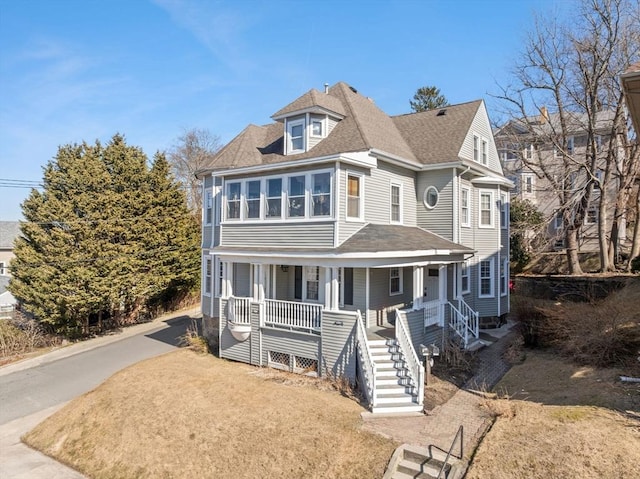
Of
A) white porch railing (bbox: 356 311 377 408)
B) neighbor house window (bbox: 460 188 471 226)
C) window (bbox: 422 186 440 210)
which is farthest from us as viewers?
neighbor house window (bbox: 460 188 471 226)

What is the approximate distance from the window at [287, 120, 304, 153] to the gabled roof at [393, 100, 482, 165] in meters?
5.39

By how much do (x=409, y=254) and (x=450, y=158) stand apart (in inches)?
227

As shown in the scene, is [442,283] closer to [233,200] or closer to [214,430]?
[233,200]

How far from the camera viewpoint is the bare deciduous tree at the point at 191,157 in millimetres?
45594

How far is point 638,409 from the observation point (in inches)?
340

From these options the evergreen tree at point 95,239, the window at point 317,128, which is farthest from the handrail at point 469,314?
the evergreen tree at point 95,239

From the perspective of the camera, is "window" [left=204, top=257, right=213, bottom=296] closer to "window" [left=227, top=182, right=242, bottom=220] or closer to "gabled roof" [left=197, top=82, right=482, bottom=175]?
"window" [left=227, top=182, right=242, bottom=220]

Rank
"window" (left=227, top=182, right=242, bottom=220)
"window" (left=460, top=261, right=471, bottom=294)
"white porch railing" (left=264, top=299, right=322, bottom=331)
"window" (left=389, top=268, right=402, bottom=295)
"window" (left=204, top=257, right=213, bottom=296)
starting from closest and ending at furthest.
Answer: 1. "white porch railing" (left=264, top=299, right=322, bottom=331)
2. "window" (left=389, top=268, right=402, bottom=295)
3. "window" (left=227, top=182, right=242, bottom=220)
4. "window" (left=460, top=261, right=471, bottom=294)
5. "window" (left=204, top=257, right=213, bottom=296)

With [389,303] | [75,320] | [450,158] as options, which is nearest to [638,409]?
[389,303]

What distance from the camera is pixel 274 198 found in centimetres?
1495

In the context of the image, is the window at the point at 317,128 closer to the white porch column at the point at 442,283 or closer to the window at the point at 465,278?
the white porch column at the point at 442,283

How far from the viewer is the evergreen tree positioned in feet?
70.9

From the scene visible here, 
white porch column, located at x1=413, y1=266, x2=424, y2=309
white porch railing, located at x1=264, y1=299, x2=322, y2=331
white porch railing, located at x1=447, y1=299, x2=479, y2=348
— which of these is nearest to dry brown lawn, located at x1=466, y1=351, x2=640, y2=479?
white porch column, located at x1=413, y1=266, x2=424, y2=309

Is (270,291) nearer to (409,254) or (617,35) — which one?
(409,254)
